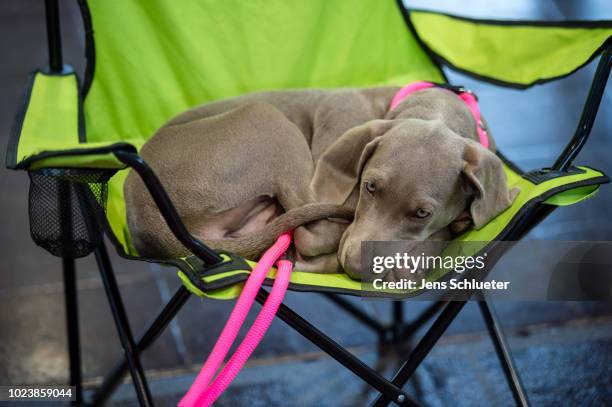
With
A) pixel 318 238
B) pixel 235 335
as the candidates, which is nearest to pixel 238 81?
pixel 318 238

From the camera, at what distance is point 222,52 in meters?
2.09

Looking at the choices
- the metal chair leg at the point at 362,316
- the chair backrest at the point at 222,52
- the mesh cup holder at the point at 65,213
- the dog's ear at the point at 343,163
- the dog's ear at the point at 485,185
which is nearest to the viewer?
the mesh cup holder at the point at 65,213

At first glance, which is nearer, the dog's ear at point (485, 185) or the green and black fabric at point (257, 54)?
the dog's ear at point (485, 185)

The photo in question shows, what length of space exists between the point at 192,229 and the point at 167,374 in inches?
25.0

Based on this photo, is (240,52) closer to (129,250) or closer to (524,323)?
(129,250)

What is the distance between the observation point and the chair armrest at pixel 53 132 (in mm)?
1290

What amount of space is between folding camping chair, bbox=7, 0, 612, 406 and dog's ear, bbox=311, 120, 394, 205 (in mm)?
235

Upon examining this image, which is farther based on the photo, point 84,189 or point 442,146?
point 442,146

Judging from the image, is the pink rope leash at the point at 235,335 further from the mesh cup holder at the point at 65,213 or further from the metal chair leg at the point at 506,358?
the metal chair leg at the point at 506,358

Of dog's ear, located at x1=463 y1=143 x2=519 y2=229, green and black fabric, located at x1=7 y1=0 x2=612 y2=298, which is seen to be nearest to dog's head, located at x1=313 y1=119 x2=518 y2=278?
dog's ear, located at x1=463 y1=143 x2=519 y2=229

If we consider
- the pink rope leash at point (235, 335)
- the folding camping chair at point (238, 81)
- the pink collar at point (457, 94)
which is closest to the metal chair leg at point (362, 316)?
the folding camping chair at point (238, 81)

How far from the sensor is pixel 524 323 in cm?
236

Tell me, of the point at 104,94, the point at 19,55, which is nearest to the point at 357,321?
the point at 104,94

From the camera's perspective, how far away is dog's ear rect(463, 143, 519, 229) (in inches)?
61.8
